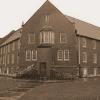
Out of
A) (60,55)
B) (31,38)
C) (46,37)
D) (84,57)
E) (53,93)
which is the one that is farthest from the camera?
(84,57)

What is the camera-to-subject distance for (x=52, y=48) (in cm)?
5972

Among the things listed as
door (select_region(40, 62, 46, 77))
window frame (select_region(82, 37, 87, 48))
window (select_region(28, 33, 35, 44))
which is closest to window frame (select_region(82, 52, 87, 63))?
window frame (select_region(82, 37, 87, 48))

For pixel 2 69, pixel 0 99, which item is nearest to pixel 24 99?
pixel 0 99

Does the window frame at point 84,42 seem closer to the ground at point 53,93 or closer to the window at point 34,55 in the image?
the window at point 34,55

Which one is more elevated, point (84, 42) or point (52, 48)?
point (84, 42)

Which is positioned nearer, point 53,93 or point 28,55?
point 53,93

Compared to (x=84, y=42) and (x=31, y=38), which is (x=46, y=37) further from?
(x=84, y=42)

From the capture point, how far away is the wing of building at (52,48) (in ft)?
191

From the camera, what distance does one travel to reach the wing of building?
58281 millimetres

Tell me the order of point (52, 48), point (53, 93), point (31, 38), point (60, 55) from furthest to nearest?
point (31, 38) < point (60, 55) < point (52, 48) < point (53, 93)

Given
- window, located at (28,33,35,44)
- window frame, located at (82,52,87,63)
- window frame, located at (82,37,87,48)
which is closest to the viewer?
window, located at (28,33,35,44)

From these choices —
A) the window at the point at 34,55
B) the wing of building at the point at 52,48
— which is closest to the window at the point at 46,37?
the wing of building at the point at 52,48

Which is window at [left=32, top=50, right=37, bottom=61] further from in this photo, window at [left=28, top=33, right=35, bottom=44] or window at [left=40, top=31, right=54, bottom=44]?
window at [left=40, top=31, right=54, bottom=44]

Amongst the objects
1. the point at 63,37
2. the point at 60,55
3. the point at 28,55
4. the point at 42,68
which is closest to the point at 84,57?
the point at 60,55
